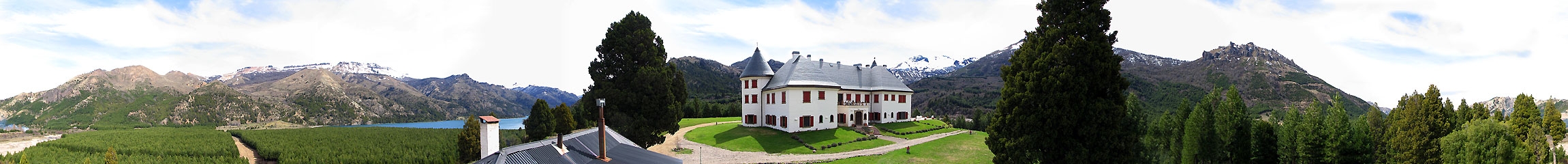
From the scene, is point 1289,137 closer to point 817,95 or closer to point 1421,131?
point 1421,131

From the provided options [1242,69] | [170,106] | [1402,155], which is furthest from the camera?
[1242,69]

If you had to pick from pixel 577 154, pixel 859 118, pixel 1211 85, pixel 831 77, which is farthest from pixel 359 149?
pixel 1211 85

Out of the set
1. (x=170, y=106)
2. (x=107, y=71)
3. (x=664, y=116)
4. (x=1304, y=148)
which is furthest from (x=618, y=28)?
(x=107, y=71)

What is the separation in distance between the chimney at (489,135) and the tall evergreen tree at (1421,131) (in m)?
33.2

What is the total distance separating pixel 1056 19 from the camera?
20.0 meters

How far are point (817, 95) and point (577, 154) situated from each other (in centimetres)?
3115

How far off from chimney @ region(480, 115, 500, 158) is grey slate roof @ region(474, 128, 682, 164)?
19 centimetres

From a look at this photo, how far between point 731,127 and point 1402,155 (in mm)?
38065

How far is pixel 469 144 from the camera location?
1307 inches

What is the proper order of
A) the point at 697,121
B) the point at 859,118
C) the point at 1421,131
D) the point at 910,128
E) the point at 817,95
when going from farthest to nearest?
the point at 697,121 < the point at 910,128 < the point at 859,118 < the point at 817,95 < the point at 1421,131

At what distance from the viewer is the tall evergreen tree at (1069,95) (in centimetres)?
1873

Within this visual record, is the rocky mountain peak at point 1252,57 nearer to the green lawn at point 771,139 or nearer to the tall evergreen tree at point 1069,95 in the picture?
the green lawn at point 771,139

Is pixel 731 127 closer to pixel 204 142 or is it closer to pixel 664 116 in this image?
pixel 664 116

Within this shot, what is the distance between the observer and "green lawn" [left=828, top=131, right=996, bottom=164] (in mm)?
34469
